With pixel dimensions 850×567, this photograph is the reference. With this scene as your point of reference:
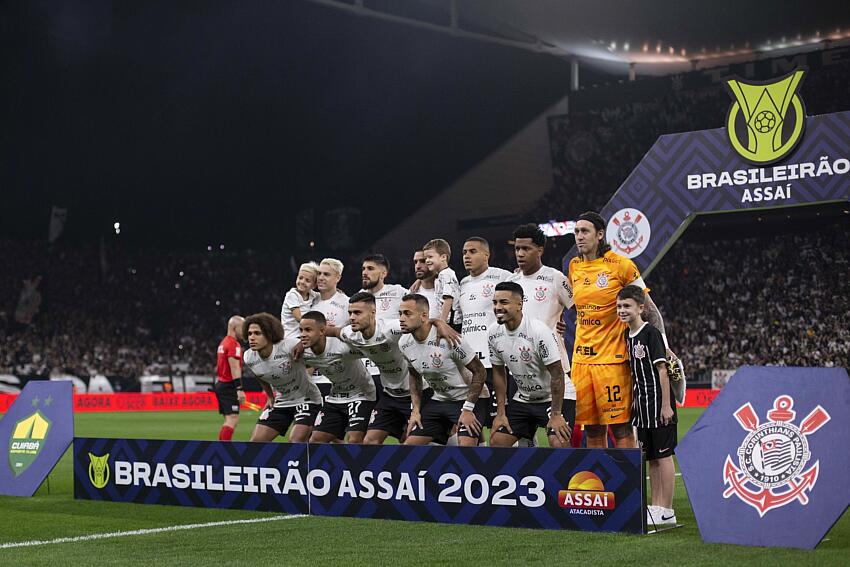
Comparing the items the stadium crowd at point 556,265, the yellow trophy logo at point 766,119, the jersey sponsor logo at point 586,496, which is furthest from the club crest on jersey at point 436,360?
the stadium crowd at point 556,265

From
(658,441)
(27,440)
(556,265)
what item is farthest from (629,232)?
(556,265)

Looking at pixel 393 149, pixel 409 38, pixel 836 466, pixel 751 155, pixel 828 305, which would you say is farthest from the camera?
pixel 393 149

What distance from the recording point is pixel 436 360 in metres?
8.80

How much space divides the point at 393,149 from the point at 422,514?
3385 centimetres

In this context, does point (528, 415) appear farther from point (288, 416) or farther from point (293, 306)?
point (293, 306)

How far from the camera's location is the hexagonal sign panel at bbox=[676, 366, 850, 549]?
251 inches

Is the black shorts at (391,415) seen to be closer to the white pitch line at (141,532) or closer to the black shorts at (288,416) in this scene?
the black shorts at (288,416)

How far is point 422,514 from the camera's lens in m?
7.96

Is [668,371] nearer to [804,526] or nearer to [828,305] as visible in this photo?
[804,526]

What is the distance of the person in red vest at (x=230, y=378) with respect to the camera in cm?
1448

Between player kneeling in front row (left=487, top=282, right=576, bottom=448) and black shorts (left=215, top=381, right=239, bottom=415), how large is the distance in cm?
694

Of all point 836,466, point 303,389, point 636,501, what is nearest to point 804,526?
point 836,466

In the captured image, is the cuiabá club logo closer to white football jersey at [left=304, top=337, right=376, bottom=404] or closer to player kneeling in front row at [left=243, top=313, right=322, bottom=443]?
white football jersey at [left=304, top=337, right=376, bottom=404]

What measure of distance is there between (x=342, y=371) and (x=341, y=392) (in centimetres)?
23
